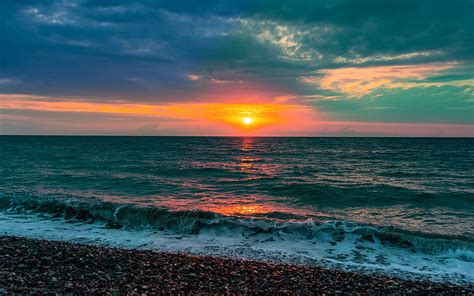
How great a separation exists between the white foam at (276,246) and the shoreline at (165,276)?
1.22 meters

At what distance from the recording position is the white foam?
1102 centimetres

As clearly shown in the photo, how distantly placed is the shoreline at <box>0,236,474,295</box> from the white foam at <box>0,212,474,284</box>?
122 cm

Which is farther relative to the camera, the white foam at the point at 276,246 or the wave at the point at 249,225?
the wave at the point at 249,225

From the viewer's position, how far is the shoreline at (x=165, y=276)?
310 inches

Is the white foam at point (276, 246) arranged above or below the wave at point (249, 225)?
below

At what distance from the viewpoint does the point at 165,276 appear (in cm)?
876

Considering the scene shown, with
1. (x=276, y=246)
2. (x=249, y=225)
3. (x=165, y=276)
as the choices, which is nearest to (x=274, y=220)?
(x=249, y=225)

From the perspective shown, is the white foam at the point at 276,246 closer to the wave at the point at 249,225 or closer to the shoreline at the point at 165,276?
the wave at the point at 249,225

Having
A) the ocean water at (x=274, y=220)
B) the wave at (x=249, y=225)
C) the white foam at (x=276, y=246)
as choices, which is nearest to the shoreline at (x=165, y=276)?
the white foam at (x=276, y=246)

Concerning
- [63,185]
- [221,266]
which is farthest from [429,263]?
[63,185]

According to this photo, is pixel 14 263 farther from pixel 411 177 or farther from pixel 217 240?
pixel 411 177

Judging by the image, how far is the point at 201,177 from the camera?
33875 mm

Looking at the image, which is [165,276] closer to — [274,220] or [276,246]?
[276,246]

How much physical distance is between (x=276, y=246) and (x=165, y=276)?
228 inches
